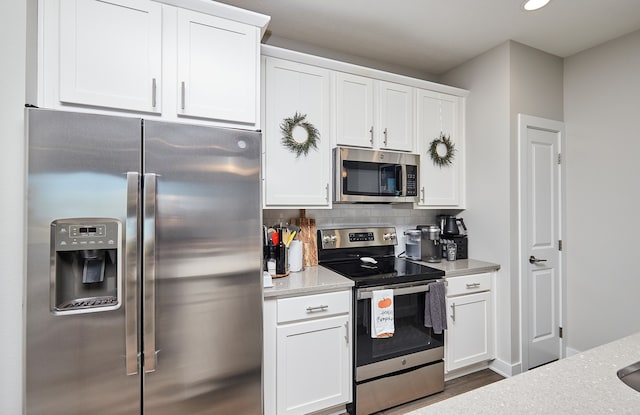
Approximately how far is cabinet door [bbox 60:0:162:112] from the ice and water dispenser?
61cm

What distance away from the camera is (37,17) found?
1411 mm

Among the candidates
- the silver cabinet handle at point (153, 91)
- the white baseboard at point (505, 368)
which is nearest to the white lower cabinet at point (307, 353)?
the silver cabinet handle at point (153, 91)

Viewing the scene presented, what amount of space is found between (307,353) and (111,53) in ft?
6.30

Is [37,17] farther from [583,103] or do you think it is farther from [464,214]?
[583,103]

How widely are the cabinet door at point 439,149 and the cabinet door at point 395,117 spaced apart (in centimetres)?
11

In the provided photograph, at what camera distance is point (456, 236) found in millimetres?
2795

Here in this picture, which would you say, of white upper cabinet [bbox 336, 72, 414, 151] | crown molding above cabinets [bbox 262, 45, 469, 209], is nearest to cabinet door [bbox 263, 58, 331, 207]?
crown molding above cabinets [bbox 262, 45, 469, 209]

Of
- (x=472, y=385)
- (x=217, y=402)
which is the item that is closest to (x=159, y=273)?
(x=217, y=402)

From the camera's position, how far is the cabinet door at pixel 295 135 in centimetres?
210

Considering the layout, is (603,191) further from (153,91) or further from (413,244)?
(153,91)

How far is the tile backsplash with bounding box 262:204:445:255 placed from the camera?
2.45 m

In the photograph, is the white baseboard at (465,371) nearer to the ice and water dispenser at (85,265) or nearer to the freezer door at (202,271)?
Result: the freezer door at (202,271)

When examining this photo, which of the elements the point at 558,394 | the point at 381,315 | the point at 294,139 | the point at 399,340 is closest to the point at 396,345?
the point at 399,340

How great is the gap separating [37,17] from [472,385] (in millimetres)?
3466
